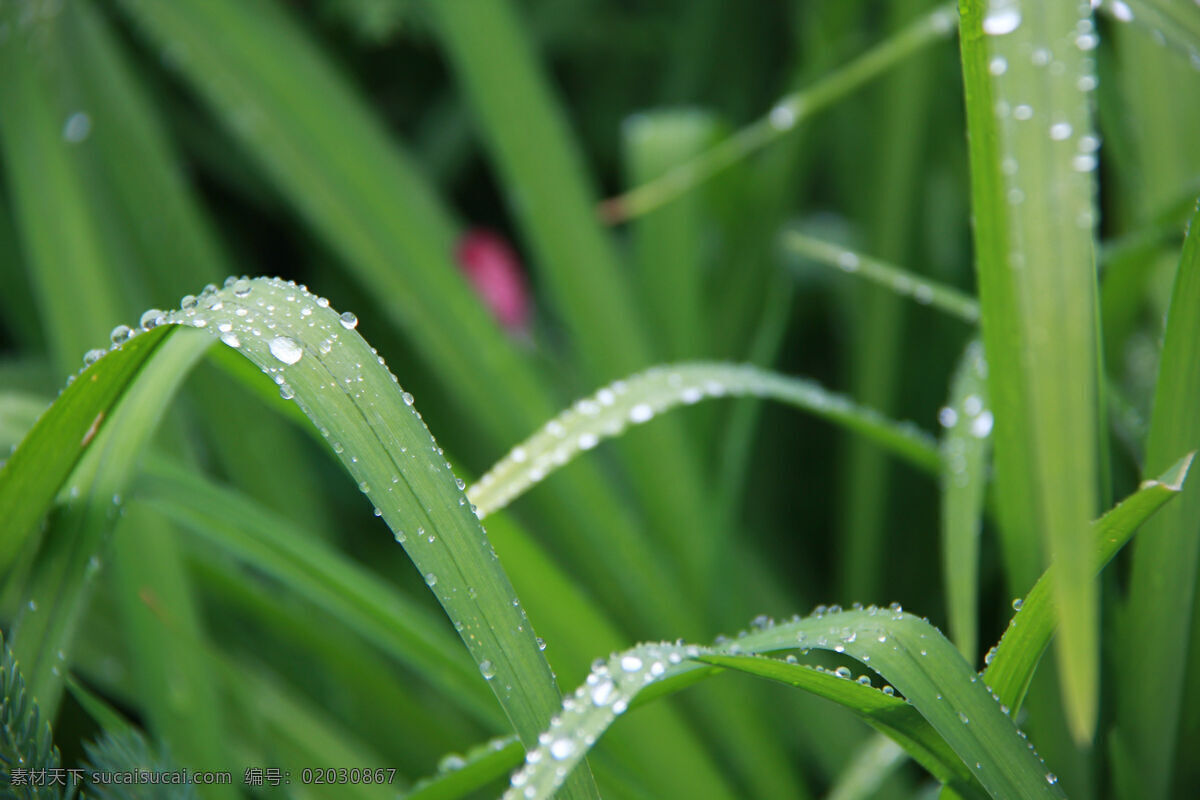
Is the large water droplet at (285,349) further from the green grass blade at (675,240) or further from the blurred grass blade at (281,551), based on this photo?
the green grass blade at (675,240)

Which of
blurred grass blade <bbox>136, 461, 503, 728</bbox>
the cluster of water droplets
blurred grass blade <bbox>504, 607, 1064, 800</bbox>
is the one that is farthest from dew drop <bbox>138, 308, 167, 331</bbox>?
the cluster of water droplets

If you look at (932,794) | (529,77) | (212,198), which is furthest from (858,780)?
(212,198)

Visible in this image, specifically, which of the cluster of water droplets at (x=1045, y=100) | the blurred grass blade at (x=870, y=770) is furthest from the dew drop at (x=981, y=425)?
the cluster of water droplets at (x=1045, y=100)

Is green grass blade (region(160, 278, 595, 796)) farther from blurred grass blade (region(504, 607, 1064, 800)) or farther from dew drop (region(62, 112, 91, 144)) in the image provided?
dew drop (region(62, 112, 91, 144))

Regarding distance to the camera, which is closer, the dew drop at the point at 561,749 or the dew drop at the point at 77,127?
the dew drop at the point at 561,749

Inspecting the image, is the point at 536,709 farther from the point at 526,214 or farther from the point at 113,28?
the point at 113,28
